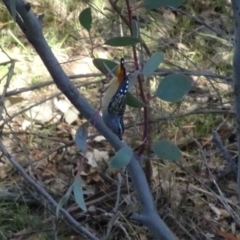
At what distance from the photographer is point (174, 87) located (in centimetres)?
81

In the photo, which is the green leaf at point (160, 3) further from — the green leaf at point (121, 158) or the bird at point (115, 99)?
the green leaf at point (121, 158)

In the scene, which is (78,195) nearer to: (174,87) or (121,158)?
(121,158)

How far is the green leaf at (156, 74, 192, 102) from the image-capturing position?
0.80 meters

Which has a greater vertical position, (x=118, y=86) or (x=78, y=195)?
(x=118, y=86)

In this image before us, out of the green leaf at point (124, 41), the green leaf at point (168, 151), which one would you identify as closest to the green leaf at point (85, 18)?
the green leaf at point (124, 41)

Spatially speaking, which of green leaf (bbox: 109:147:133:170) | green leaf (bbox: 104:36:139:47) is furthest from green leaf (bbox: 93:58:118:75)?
green leaf (bbox: 109:147:133:170)

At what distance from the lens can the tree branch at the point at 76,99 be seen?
0.76m

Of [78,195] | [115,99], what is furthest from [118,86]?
[78,195]

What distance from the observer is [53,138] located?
211 centimetres

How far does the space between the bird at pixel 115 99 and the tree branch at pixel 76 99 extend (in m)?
0.01

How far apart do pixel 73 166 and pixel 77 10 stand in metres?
0.88

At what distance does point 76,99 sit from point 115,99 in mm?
49

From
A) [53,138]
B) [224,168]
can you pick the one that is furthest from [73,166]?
[224,168]

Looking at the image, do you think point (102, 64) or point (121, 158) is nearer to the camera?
point (121, 158)
